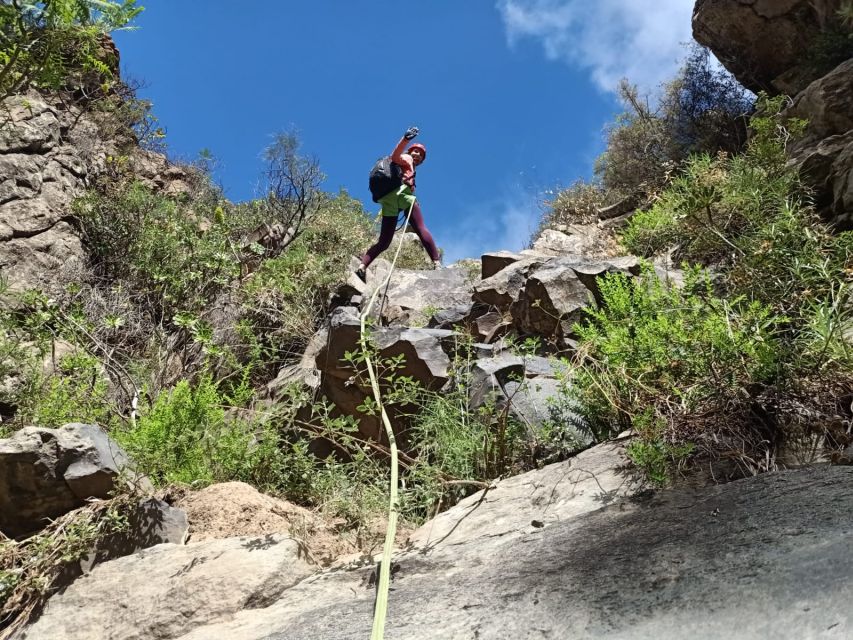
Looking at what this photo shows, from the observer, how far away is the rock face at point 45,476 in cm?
308

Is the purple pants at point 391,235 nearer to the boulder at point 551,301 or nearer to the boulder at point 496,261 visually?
the boulder at point 496,261

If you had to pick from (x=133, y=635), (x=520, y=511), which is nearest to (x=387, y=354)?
(x=520, y=511)

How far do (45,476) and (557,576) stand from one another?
2.56 m

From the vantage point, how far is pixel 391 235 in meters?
8.56

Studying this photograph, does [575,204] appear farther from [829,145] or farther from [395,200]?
[829,145]

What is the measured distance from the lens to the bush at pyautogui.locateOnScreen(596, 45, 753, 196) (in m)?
10.8

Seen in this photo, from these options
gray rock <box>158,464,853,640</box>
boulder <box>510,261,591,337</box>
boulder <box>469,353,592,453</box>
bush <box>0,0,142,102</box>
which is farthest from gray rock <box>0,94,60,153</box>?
gray rock <box>158,464,853,640</box>

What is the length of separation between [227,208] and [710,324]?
10764 millimetres

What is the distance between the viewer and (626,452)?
8.49 feet

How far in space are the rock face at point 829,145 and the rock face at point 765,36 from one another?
3.18m

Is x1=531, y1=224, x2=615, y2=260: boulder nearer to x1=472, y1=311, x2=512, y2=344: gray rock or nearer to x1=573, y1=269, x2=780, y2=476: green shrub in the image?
x1=472, y1=311, x2=512, y2=344: gray rock

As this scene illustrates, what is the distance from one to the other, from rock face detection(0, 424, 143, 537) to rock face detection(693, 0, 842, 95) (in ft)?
33.4

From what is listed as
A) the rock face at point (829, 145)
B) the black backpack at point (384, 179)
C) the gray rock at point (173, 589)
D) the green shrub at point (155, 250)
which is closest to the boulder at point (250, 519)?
the gray rock at point (173, 589)

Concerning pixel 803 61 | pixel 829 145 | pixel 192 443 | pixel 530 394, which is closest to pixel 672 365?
pixel 530 394
